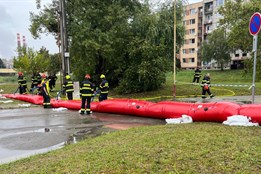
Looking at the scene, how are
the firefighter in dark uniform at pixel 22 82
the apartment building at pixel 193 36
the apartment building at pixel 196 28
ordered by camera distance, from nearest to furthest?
1. the firefighter in dark uniform at pixel 22 82
2. the apartment building at pixel 196 28
3. the apartment building at pixel 193 36

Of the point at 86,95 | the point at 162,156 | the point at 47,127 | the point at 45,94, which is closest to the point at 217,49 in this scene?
the point at 45,94

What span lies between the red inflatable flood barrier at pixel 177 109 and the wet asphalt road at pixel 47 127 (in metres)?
0.27

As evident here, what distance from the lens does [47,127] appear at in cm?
801

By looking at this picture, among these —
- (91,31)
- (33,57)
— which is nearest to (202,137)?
(91,31)

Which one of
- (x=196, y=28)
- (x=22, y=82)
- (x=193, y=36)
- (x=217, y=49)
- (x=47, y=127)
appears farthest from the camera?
(x=196, y=28)

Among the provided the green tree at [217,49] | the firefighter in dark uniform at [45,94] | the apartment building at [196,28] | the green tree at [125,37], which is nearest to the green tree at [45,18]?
the green tree at [125,37]

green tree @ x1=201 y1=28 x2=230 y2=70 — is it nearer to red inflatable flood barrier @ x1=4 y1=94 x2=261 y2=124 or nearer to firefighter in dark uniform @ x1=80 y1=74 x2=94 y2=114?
red inflatable flood barrier @ x1=4 y1=94 x2=261 y2=124

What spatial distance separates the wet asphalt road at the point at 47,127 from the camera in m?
5.88

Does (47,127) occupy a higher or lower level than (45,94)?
lower

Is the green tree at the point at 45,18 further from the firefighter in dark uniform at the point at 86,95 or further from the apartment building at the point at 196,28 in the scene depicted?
the apartment building at the point at 196,28

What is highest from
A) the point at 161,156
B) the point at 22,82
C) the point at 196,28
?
the point at 196,28

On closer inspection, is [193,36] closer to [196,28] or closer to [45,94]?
[196,28]

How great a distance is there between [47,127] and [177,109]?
13.8ft

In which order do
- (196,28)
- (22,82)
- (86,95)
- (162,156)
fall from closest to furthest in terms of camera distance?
(162,156)
(86,95)
(22,82)
(196,28)
